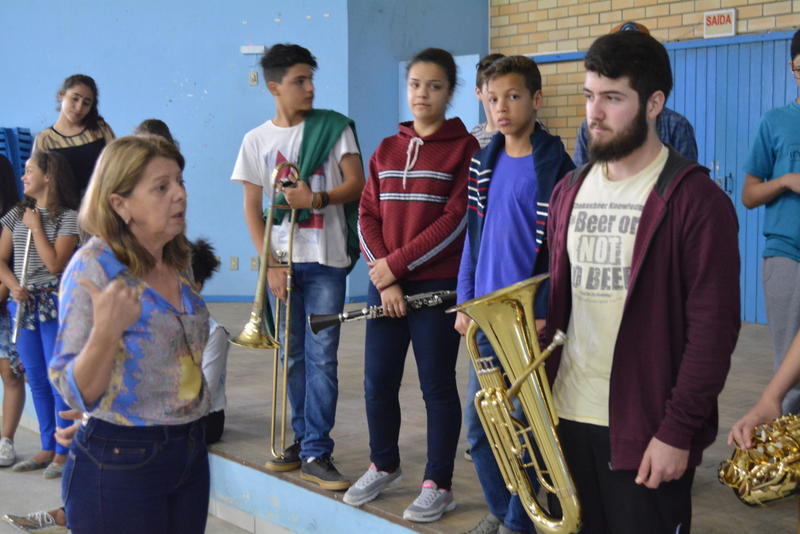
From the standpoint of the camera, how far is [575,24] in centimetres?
852

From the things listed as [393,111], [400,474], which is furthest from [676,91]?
[400,474]

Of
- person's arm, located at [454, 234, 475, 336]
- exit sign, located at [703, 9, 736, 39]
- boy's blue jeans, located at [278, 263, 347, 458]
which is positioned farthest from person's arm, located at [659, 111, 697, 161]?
exit sign, located at [703, 9, 736, 39]

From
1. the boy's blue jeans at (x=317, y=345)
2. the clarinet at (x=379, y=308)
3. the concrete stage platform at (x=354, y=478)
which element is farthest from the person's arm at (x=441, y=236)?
the concrete stage platform at (x=354, y=478)

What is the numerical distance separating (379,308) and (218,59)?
682 centimetres

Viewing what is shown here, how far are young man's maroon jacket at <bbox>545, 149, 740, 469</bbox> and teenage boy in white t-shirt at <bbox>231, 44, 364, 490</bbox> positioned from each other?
1748 millimetres

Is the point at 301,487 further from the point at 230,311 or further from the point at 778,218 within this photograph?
the point at 230,311

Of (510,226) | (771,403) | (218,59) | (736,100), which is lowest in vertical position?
(771,403)

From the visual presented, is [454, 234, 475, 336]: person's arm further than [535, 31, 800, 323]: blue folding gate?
No

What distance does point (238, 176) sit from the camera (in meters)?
3.68

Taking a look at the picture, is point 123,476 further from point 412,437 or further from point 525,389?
point 412,437

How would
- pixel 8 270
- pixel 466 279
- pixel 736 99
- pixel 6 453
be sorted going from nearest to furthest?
pixel 466 279
pixel 8 270
pixel 6 453
pixel 736 99

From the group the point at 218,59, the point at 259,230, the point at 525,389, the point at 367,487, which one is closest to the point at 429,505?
the point at 367,487

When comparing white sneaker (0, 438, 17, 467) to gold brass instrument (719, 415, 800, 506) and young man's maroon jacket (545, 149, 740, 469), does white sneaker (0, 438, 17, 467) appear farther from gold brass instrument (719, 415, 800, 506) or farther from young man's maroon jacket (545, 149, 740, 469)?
gold brass instrument (719, 415, 800, 506)

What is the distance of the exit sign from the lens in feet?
24.8
